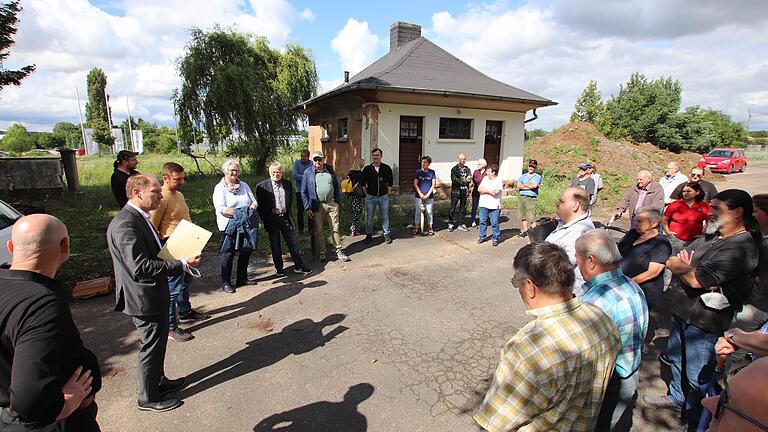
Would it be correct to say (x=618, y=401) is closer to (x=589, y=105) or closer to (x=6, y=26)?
(x=6, y=26)

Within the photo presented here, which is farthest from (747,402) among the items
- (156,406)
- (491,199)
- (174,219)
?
(491,199)

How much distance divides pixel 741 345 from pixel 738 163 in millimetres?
31224

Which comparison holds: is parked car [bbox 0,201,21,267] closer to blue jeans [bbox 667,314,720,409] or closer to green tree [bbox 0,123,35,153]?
blue jeans [bbox 667,314,720,409]

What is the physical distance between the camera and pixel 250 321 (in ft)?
14.4

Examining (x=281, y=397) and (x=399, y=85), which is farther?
(x=399, y=85)

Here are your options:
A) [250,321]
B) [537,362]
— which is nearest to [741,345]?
[537,362]

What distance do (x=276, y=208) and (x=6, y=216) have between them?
332 cm

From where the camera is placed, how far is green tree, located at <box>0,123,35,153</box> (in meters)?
58.0

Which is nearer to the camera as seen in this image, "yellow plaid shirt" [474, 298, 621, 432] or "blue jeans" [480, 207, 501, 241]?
"yellow plaid shirt" [474, 298, 621, 432]

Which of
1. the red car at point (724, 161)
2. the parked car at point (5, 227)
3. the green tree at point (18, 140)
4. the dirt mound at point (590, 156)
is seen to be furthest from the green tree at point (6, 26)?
the green tree at point (18, 140)

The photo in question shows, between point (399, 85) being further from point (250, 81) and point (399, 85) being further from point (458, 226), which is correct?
point (250, 81)

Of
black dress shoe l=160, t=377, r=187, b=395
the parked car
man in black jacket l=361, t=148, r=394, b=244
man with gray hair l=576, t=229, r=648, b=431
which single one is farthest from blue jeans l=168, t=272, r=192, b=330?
man in black jacket l=361, t=148, r=394, b=244

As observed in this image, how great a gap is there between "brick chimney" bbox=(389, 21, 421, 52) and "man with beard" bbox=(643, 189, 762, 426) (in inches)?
574

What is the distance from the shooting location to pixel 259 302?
193 inches
